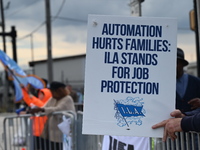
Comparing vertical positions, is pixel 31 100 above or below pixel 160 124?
above

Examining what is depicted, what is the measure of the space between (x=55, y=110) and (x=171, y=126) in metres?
4.32

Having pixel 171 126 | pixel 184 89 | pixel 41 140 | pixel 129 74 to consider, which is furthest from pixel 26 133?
pixel 171 126

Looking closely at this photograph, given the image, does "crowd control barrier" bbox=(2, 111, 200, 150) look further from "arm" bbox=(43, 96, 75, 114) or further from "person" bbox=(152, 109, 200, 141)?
"person" bbox=(152, 109, 200, 141)

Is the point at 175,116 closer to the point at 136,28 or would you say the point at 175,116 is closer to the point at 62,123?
the point at 136,28

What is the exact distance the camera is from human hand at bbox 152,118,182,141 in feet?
9.07

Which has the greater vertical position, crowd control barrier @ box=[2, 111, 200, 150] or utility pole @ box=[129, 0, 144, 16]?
utility pole @ box=[129, 0, 144, 16]

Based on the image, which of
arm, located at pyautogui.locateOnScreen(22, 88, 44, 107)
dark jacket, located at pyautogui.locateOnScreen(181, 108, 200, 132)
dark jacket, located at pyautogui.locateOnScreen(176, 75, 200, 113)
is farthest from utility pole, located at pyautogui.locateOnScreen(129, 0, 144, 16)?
arm, located at pyautogui.locateOnScreen(22, 88, 44, 107)

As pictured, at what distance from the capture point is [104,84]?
2.96 m

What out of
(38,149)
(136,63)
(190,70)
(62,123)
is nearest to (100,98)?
(136,63)

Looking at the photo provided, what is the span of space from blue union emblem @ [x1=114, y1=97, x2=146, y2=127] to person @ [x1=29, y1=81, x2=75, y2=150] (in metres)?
4.07

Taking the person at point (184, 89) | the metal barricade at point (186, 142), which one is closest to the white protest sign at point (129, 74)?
the metal barricade at point (186, 142)

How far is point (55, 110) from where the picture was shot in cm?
693

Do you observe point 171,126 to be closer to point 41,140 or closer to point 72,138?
point 72,138

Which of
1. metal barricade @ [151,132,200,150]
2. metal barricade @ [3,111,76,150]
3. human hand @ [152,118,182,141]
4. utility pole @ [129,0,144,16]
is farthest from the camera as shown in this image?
metal barricade @ [3,111,76,150]
